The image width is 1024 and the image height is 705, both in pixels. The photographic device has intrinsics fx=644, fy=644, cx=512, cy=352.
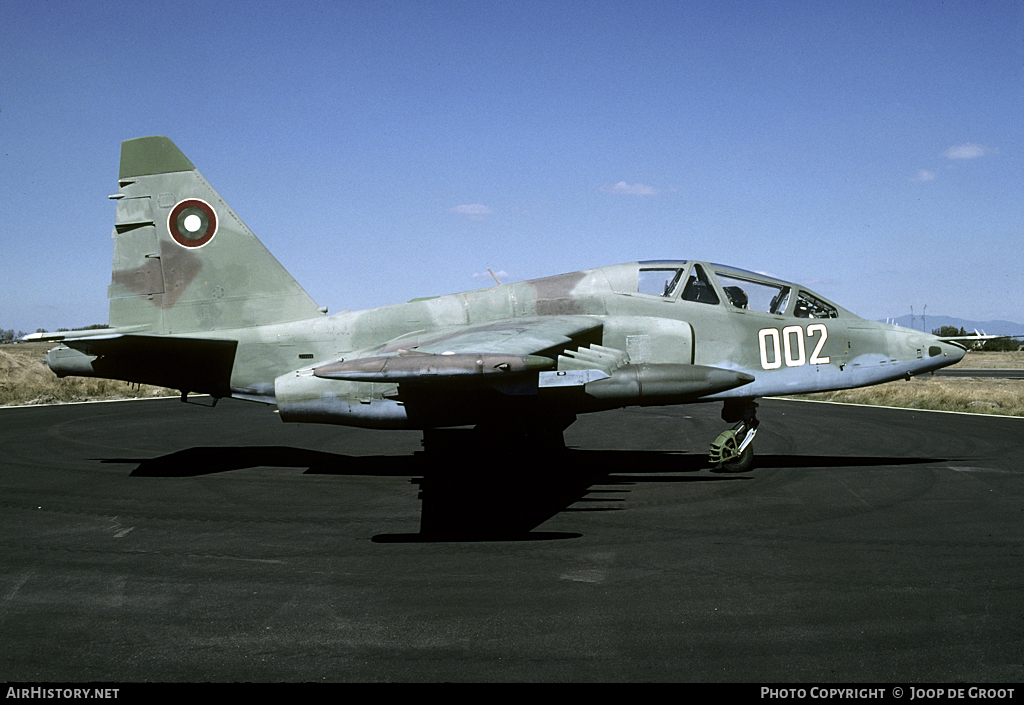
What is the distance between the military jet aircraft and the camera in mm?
9875

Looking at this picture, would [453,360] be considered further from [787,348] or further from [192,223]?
[192,223]

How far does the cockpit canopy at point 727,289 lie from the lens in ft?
36.0

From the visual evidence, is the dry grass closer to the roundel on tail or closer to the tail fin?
the tail fin

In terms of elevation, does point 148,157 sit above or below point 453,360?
above

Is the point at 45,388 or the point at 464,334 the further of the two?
the point at 45,388

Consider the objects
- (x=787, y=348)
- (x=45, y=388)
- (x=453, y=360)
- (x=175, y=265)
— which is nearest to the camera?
(x=453, y=360)

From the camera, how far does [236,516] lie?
8.62 metres

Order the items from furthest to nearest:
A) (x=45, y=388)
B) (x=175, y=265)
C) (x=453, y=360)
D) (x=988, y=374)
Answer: (x=988, y=374) < (x=45, y=388) < (x=175, y=265) < (x=453, y=360)

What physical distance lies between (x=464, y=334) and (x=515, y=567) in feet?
12.5

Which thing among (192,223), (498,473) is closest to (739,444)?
(498,473)

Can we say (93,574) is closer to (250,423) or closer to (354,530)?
(354,530)

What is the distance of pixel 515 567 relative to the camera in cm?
660

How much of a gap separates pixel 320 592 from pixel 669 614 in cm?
316

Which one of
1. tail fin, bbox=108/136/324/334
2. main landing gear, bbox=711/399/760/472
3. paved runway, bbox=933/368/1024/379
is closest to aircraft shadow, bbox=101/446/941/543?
main landing gear, bbox=711/399/760/472
